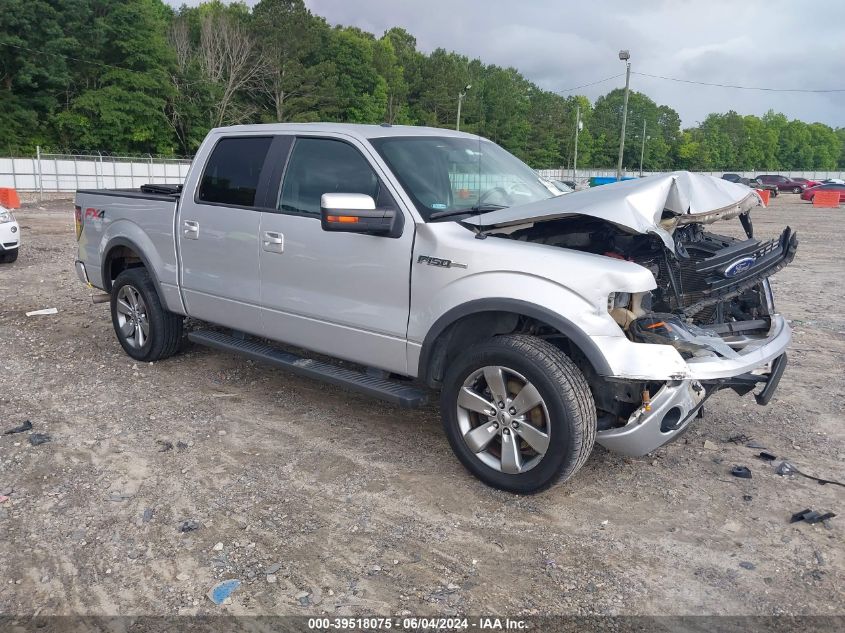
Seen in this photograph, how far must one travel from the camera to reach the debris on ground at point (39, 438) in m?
4.72

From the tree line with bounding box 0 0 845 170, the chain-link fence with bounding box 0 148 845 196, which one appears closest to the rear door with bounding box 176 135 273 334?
the chain-link fence with bounding box 0 148 845 196

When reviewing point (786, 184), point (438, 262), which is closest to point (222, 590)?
point (438, 262)

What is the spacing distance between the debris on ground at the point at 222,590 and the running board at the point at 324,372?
4.63 ft

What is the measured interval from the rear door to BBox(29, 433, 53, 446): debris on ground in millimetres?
1406

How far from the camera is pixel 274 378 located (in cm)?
611

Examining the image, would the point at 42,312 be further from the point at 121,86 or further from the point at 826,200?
the point at 121,86

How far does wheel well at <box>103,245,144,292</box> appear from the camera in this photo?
→ 646cm

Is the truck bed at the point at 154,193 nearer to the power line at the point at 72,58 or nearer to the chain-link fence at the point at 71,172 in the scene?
the chain-link fence at the point at 71,172

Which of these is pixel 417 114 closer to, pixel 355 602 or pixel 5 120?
pixel 5 120

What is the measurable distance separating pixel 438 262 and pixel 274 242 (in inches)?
54.2

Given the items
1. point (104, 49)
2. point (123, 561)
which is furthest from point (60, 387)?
point (104, 49)

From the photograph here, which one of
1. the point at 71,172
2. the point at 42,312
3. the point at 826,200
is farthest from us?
the point at 826,200

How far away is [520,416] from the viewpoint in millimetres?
3871

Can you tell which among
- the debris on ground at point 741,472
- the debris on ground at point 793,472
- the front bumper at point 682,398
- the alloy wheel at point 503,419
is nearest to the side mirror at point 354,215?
the alloy wheel at point 503,419
